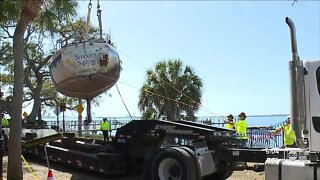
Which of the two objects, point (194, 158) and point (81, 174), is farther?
point (81, 174)

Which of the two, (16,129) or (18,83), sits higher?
(18,83)

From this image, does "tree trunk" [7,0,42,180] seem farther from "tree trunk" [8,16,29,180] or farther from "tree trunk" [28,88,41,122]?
"tree trunk" [28,88,41,122]

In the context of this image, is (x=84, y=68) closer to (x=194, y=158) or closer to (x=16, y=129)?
(x=16, y=129)

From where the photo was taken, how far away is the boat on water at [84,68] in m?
10.6

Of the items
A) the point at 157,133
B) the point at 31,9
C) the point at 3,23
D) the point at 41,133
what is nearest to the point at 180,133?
the point at 157,133

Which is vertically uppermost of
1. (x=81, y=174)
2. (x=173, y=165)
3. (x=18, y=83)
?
(x=18, y=83)

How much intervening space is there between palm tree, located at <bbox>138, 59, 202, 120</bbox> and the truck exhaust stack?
18.3 metres

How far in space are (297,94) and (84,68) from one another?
17.9ft

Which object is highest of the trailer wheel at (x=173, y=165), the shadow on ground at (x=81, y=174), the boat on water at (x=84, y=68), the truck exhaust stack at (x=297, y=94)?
the boat on water at (x=84, y=68)

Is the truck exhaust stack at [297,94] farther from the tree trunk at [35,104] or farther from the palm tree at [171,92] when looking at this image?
the tree trunk at [35,104]

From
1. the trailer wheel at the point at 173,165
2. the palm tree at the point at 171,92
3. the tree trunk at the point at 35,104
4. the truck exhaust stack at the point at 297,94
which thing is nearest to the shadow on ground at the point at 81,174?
the trailer wheel at the point at 173,165

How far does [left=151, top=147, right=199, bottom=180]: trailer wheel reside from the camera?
9055mm

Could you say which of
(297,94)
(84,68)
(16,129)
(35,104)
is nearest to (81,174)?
(16,129)

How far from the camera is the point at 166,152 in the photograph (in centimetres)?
953
